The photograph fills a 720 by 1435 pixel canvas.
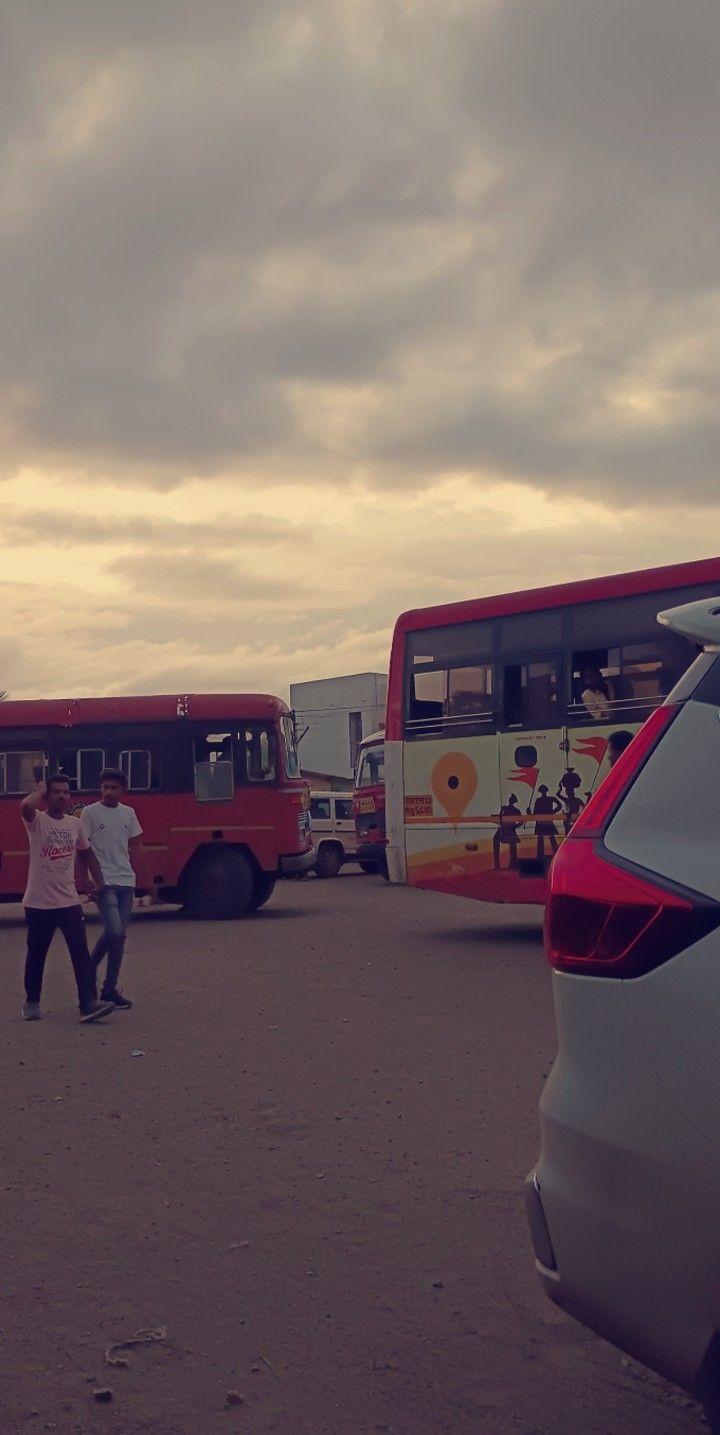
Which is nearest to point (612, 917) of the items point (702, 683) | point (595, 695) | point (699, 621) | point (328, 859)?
point (702, 683)

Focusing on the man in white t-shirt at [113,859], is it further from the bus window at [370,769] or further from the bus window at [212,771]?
the bus window at [370,769]

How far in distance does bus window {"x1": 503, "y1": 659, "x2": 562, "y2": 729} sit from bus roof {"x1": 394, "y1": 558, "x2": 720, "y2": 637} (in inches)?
27.0

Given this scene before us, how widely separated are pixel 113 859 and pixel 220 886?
988 cm

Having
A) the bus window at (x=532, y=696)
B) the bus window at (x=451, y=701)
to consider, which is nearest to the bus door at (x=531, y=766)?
the bus window at (x=532, y=696)

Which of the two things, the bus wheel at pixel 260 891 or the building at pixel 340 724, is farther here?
the building at pixel 340 724

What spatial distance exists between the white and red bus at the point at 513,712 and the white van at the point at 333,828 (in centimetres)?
1461

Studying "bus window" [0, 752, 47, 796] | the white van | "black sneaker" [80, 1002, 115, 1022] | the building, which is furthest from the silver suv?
the building

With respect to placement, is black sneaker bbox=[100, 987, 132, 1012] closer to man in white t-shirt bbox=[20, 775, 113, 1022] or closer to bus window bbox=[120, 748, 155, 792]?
man in white t-shirt bbox=[20, 775, 113, 1022]

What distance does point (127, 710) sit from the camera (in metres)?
22.5

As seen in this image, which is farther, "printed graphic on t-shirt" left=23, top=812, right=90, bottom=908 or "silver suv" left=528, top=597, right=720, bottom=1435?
"printed graphic on t-shirt" left=23, top=812, right=90, bottom=908

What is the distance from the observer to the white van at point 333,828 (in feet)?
109

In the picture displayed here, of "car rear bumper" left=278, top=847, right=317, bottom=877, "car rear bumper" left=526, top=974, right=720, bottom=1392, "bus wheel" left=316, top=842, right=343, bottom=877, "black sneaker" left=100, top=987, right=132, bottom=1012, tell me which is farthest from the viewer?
"bus wheel" left=316, top=842, right=343, bottom=877

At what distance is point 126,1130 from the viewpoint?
7.33 meters

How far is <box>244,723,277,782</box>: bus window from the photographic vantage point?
22359 millimetres
